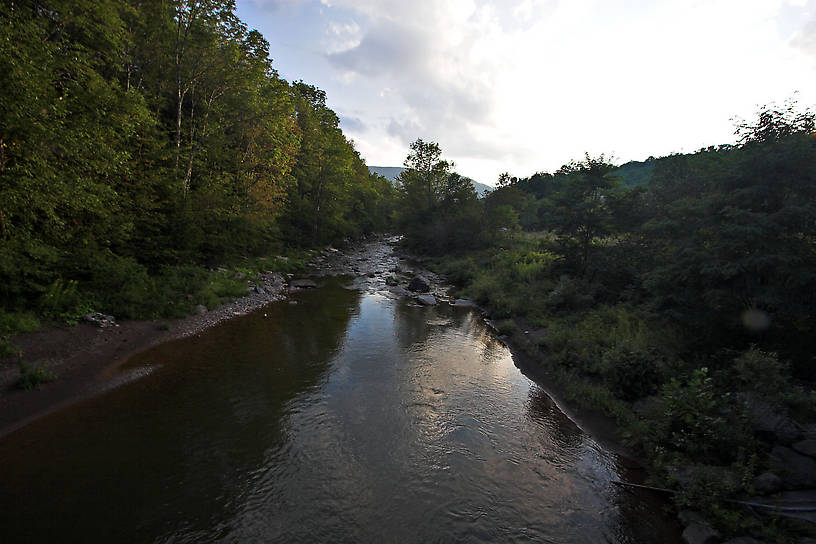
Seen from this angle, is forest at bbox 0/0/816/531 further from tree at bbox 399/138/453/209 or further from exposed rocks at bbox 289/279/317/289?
tree at bbox 399/138/453/209

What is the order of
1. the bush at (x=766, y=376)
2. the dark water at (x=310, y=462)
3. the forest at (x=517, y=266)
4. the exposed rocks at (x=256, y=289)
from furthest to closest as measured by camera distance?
1. the exposed rocks at (x=256, y=289)
2. the forest at (x=517, y=266)
3. the bush at (x=766, y=376)
4. the dark water at (x=310, y=462)

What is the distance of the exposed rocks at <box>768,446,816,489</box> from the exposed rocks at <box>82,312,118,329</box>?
18761 millimetres

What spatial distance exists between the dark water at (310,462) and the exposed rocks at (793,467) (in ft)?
7.34

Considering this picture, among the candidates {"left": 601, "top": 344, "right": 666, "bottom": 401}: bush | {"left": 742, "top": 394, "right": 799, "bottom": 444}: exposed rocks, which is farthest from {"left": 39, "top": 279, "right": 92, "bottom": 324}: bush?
{"left": 742, "top": 394, "right": 799, "bottom": 444}: exposed rocks

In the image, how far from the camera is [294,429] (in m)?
8.49

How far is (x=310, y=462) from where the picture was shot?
7.41 metres

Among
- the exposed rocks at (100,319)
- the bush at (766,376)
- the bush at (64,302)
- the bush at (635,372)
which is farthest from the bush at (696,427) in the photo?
the bush at (64,302)

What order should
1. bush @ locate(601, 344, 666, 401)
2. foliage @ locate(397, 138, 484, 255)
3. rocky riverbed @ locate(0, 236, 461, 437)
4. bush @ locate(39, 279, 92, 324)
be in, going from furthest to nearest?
foliage @ locate(397, 138, 484, 255) → bush @ locate(39, 279, 92, 324) → bush @ locate(601, 344, 666, 401) → rocky riverbed @ locate(0, 236, 461, 437)

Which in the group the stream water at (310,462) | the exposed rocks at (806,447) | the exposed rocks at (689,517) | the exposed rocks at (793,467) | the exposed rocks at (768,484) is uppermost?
the exposed rocks at (806,447)

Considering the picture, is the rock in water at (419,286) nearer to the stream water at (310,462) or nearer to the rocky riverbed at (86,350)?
the rocky riverbed at (86,350)

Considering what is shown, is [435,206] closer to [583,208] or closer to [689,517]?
[583,208]

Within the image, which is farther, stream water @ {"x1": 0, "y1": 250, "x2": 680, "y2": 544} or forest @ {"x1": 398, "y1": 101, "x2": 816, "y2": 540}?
forest @ {"x1": 398, "y1": 101, "x2": 816, "y2": 540}

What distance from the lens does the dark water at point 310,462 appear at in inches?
230

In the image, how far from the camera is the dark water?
19.2 feet
